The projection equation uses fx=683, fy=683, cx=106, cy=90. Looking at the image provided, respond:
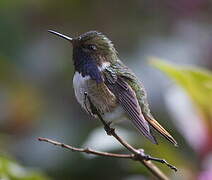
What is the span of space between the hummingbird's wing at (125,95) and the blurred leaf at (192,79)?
0.34 metres

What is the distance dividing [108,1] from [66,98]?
0.80 m

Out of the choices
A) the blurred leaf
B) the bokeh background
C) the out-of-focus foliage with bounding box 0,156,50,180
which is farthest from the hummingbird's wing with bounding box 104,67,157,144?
the bokeh background

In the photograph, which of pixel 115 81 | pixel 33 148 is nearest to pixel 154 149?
pixel 115 81

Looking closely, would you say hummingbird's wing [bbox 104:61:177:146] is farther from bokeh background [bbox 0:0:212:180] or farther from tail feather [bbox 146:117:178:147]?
bokeh background [bbox 0:0:212:180]

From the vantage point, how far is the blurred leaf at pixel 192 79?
2662mm

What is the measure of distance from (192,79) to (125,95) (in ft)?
1.55

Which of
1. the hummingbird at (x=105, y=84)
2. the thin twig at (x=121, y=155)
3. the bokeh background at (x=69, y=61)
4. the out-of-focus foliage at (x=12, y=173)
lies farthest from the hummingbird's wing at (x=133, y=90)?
the bokeh background at (x=69, y=61)

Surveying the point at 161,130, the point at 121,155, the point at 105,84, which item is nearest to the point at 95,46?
the point at 105,84

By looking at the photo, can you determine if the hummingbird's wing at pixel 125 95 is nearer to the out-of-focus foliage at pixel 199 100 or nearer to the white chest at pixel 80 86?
the white chest at pixel 80 86

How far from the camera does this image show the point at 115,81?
2.34m

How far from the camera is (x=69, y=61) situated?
4.94 metres

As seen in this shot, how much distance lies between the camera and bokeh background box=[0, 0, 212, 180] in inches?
172

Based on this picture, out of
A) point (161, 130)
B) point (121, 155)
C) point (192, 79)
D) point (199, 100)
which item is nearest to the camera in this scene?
point (121, 155)

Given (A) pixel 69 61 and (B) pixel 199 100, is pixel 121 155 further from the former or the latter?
(A) pixel 69 61
